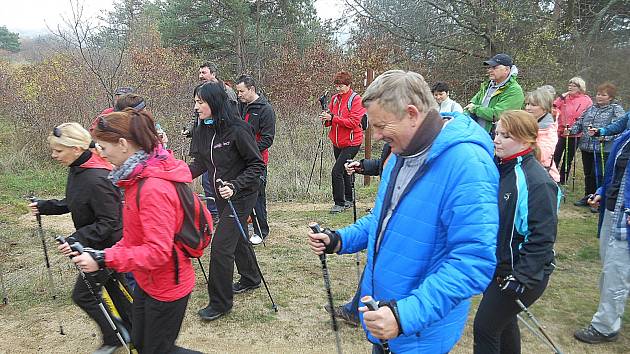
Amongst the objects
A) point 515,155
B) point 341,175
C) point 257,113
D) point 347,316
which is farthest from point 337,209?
point 515,155

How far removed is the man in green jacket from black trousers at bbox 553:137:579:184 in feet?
12.5

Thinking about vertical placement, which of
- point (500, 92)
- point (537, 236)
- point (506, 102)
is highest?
point (500, 92)

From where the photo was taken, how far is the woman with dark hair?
3.86m

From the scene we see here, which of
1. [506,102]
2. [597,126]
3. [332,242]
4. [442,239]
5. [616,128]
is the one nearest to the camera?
[442,239]

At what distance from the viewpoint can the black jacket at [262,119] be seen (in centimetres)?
591

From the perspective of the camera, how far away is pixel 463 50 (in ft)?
48.1

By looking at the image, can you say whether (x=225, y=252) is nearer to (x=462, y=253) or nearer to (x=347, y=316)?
(x=347, y=316)

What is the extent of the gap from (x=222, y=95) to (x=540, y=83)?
1234cm

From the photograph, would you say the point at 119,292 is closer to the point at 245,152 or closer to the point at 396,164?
the point at 245,152

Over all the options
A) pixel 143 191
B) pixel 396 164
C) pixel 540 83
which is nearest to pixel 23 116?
pixel 143 191

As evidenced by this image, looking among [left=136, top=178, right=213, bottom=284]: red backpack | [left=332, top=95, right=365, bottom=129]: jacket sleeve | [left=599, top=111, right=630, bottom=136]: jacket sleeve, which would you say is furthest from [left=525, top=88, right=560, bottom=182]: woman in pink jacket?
[left=136, top=178, right=213, bottom=284]: red backpack

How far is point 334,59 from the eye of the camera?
1506 cm

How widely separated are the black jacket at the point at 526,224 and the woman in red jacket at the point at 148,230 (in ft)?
6.09

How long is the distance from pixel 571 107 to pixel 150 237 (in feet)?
27.8
